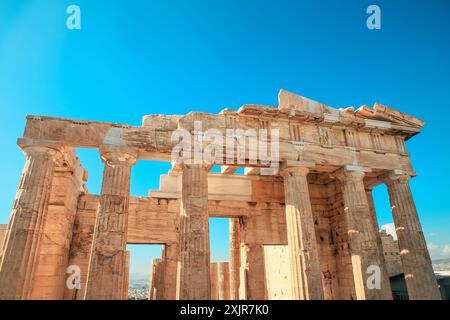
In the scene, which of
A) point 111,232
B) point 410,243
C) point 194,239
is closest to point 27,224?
point 111,232

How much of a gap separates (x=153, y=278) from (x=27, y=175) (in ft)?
31.1

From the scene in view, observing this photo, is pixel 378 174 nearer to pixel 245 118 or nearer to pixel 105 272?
pixel 245 118

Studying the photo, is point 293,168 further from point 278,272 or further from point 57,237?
point 57,237

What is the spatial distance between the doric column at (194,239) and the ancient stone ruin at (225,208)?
3cm

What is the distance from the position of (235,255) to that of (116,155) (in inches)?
296

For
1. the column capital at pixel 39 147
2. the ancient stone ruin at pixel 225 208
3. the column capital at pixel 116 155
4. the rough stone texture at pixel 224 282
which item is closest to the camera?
the ancient stone ruin at pixel 225 208

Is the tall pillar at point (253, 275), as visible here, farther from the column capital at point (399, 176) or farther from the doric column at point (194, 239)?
the column capital at point (399, 176)

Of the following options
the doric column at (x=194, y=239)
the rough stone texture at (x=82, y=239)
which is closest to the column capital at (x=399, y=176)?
the doric column at (x=194, y=239)

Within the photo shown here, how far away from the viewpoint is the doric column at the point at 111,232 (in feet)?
29.1

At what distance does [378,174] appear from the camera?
45.0ft

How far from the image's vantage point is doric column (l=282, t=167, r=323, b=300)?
33.4 feet

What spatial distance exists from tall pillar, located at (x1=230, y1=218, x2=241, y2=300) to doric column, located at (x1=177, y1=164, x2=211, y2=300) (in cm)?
519

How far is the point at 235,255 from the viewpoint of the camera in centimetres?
1484

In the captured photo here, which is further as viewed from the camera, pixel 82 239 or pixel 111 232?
pixel 82 239
